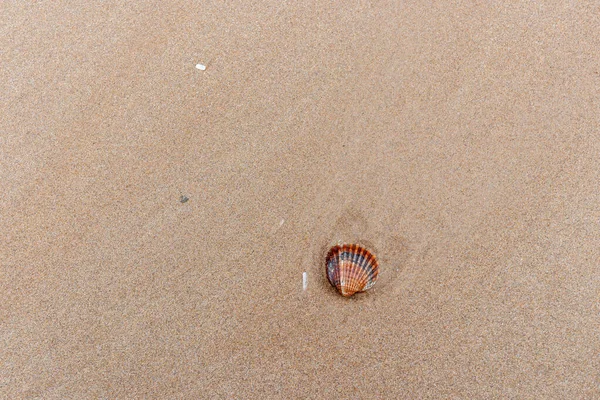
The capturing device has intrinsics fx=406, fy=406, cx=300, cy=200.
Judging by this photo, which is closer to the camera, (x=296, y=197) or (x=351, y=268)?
(x=351, y=268)

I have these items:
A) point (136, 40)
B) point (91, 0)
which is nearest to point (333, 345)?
point (136, 40)

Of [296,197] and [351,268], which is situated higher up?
[296,197]

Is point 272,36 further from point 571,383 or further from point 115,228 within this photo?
point 571,383
